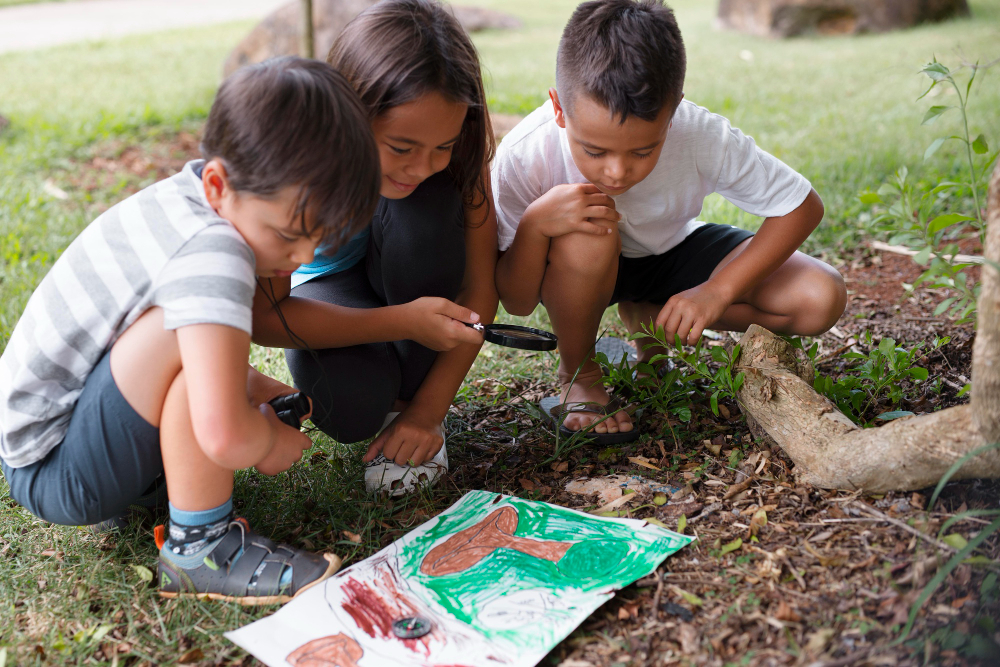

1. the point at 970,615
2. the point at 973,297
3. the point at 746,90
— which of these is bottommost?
the point at 746,90

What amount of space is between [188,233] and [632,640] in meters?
0.97

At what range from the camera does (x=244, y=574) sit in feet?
4.58

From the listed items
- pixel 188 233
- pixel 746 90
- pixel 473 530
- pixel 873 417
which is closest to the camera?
pixel 188 233

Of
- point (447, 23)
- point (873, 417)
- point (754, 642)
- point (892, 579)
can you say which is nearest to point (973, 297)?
point (873, 417)

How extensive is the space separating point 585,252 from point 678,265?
0.36 metres

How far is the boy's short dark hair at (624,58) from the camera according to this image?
5.28ft

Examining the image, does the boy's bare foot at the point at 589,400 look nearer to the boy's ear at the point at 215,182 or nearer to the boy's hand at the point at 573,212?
the boy's hand at the point at 573,212

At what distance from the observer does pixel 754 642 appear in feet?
3.90

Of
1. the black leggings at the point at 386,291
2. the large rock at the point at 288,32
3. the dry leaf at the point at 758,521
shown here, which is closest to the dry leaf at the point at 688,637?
the dry leaf at the point at 758,521

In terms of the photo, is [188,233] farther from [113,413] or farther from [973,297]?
[973,297]

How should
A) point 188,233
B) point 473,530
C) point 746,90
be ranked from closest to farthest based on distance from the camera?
1. point 188,233
2. point 473,530
3. point 746,90

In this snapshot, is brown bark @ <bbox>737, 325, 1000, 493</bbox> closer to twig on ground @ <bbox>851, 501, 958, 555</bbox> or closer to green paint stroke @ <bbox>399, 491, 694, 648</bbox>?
twig on ground @ <bbox>851, 501, 958, 555</bbox>

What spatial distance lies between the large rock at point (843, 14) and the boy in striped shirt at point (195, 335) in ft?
29.5

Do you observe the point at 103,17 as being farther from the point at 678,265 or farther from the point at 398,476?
the point at 398,476
